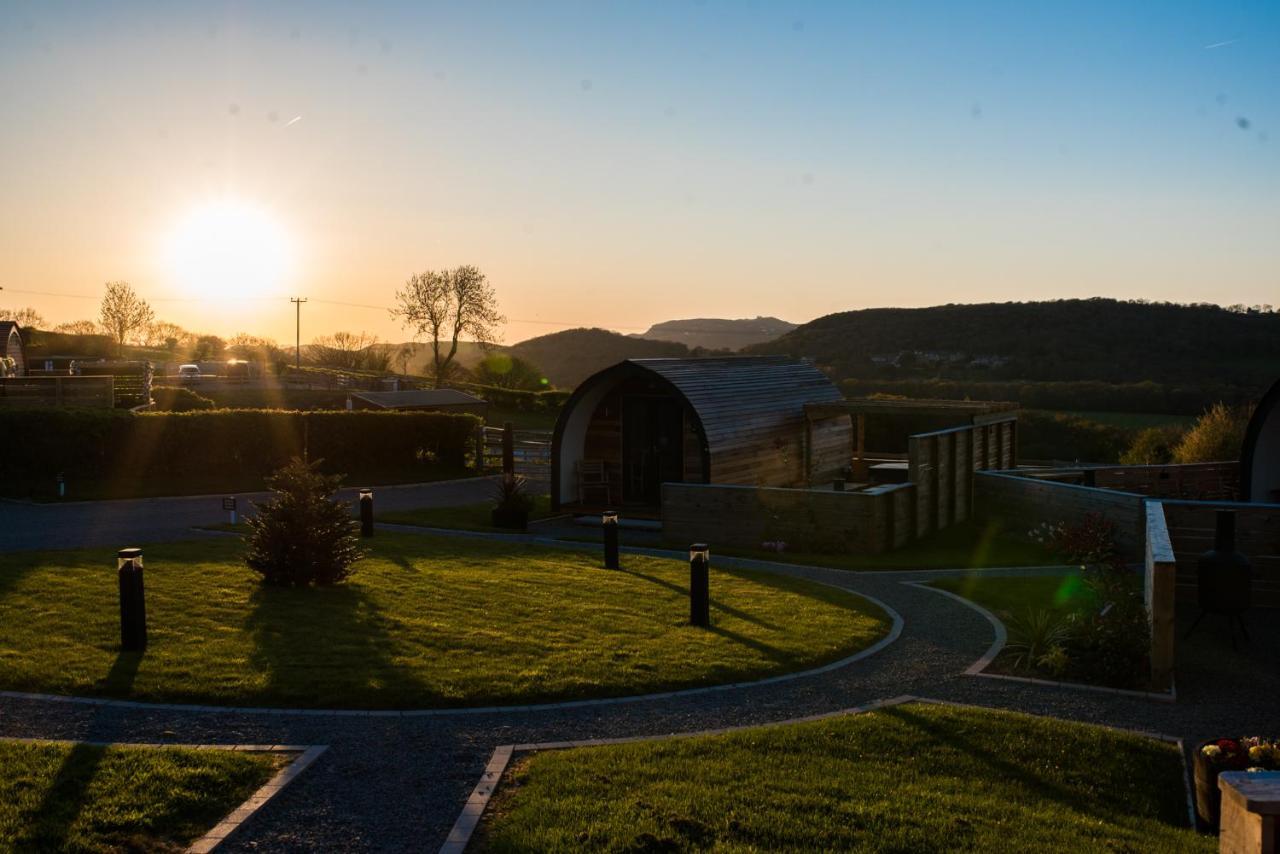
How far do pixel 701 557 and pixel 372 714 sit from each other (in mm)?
4636

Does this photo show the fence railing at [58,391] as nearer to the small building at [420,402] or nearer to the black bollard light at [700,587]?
the small building at [420,402]

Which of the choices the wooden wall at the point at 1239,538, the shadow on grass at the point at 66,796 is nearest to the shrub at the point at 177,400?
the shadow on grass at the point at 66,796

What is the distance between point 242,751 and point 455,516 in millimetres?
15480

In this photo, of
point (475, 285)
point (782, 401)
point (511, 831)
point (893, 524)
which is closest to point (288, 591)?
point (511, 831)

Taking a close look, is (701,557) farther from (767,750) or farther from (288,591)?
(288,591)

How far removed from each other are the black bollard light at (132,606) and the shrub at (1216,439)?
23637 millimetres

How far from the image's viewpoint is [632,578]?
50.1 ft

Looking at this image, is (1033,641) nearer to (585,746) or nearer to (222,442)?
(585,746)

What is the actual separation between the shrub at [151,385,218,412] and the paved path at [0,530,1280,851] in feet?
111

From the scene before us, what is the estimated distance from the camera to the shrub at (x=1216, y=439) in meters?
25.0

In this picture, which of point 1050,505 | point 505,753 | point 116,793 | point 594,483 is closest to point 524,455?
point 594,483

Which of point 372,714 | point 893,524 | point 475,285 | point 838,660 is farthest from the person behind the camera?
point 475,285

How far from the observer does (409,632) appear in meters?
11.3

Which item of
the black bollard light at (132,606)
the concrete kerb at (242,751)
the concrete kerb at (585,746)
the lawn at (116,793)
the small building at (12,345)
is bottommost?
the concrete kerb at (585,746)
